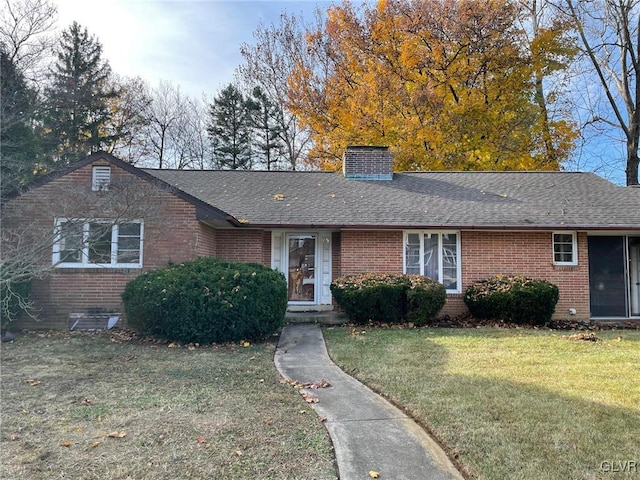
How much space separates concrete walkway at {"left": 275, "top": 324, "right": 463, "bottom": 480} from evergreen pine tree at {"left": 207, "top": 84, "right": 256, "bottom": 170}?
25.6 m

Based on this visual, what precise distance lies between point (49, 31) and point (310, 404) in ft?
59.9

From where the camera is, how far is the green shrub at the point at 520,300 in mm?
10445

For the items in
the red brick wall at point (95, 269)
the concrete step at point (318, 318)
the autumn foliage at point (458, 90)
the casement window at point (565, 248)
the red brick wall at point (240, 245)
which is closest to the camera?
the red brick wall at point (95, 269)

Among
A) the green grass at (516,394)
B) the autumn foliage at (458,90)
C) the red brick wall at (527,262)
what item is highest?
the autumn foliage at (458,90)

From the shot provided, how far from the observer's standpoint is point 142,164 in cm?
2830

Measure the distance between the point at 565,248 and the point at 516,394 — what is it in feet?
27.6

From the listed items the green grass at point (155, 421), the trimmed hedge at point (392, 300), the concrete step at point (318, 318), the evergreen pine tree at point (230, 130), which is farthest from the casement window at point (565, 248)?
the evergreen pine tree at point (230, 130)

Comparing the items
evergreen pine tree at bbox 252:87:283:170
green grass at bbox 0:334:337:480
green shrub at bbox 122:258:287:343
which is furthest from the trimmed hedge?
evergreen pine tree at bbox 252:87:283:170

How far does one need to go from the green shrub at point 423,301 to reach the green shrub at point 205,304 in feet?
11.1

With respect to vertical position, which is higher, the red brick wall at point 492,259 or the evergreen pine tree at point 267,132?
the evergreen pine tree at point 267,132

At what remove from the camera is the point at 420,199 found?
13047mm

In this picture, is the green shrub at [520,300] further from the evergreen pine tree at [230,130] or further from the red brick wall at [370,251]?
the evergreen pine tree at [230,130]

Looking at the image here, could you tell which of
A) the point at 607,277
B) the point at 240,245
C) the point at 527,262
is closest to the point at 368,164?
the point at 240,245

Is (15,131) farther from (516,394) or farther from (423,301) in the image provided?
(516,394)
